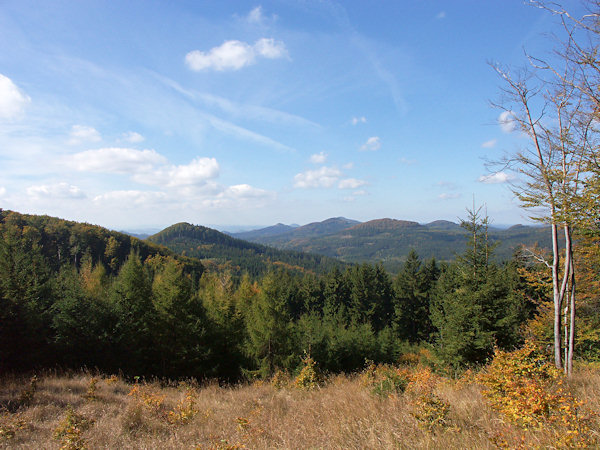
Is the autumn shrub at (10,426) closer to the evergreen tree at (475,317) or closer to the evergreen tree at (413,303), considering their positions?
the evergreen tree at (475,317)

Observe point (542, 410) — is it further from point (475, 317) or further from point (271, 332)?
point (271, 332)

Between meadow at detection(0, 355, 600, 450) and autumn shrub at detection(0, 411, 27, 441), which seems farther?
autumn shrub at detection(0, 411, 27, 441)

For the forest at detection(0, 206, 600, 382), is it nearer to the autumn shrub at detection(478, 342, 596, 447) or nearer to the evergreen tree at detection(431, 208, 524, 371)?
the evergreen tree at detection(431, 208, 524, 371)

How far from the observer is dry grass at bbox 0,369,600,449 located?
3.69 m

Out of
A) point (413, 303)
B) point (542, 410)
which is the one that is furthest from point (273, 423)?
point (413, 303)

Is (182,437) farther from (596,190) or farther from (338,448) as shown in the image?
(596,190)

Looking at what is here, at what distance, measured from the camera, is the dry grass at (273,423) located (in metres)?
3.69

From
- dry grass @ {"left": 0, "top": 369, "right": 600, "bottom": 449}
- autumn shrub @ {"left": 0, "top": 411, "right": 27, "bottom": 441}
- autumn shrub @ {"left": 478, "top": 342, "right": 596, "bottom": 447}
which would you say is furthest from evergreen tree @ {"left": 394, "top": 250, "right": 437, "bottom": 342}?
autumn shrub @ {"left": 0, "top": 411, "right": 27, "bottom": 441}

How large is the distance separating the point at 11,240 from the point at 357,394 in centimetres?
2183

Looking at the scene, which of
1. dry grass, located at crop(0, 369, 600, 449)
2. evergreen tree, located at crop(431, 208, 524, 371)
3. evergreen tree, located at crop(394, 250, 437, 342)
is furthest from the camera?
evergreen tree, located at crop(394, 250, 437, 342)

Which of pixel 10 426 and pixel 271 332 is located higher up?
pixel 10 426

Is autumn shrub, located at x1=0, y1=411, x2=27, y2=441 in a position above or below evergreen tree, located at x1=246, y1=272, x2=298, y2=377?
above

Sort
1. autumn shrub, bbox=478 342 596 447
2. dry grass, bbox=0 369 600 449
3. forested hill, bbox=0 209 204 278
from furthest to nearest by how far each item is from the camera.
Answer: forested hill, bbox=0 209 204 278
dry grass, bbox=0 369 600 449
autumn shrub, bbox=478 342 596 447

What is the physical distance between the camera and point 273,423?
5.12m
